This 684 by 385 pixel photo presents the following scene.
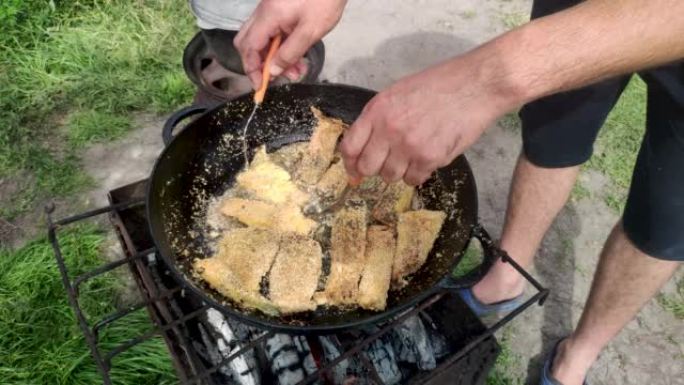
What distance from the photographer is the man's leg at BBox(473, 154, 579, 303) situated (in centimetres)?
243

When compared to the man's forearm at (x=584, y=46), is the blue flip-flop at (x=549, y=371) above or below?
below

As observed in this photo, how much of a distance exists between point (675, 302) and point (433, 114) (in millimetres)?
2415

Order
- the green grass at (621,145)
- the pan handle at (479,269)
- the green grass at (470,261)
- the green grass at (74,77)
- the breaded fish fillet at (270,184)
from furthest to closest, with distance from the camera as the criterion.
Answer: the green grass at (621,145), the green grass at (74,77), the green grass at (470,261), the breaded fish fillet at (270,184), the pan handle at (479,269)

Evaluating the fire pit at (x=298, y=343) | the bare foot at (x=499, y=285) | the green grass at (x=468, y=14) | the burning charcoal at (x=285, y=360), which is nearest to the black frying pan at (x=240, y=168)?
the fire pit at (x=298, y=343)

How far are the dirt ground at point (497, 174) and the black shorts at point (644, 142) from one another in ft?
3.07

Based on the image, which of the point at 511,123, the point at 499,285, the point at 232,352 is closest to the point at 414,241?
the point at 232,352

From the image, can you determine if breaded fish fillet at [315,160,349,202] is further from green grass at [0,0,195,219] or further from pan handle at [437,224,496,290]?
green grass at [0,0,195,219]

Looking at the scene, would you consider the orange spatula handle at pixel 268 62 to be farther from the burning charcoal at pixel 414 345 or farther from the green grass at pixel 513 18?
the green grass at pixel 513 18

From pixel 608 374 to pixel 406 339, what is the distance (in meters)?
1.23

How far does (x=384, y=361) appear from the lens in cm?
212

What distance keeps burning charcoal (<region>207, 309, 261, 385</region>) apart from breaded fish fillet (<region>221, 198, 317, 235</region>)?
14.4 inches

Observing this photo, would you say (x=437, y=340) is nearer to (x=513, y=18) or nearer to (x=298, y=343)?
(x=298, y=343)

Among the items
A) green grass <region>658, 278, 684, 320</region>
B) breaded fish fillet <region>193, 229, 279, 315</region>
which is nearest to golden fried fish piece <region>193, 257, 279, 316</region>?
breaded fish fillet <region>193, 229, 279, 315</region>

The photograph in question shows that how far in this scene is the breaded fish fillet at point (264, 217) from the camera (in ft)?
6.88
